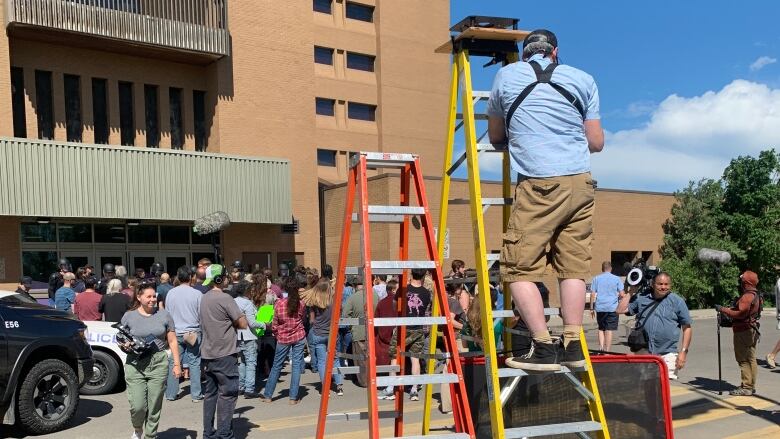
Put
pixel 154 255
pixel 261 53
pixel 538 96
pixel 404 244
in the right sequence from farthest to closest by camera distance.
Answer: pixel 261 53, pixel 154 255, pixel 404 244, pixel 538 96

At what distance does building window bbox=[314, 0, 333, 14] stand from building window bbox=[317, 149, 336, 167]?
23.7 feet

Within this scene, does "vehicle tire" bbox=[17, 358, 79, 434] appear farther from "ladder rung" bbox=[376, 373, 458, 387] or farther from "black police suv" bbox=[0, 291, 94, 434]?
"ladder rung" bbox=[376, 373, 458, 387]

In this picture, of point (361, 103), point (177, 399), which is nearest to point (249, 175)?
point (361, 103)

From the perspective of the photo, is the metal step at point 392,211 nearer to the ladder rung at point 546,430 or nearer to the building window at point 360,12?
the ladder rung at point 546,430

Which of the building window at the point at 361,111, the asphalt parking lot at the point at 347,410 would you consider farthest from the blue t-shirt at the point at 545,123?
the building window at the point at 361,111

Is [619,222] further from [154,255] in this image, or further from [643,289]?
[643,289]

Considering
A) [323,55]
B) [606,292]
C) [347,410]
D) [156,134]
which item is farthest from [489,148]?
[323,55]

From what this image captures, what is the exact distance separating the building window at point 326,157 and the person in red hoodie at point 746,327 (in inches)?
1121

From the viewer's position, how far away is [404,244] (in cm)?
511

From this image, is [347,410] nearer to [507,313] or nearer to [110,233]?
[507,313]

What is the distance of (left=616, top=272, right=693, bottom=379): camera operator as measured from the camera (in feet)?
28.2

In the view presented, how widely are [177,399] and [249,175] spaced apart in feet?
53.7

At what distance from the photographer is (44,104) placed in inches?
977

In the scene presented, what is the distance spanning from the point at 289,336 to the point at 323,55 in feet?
92.2
